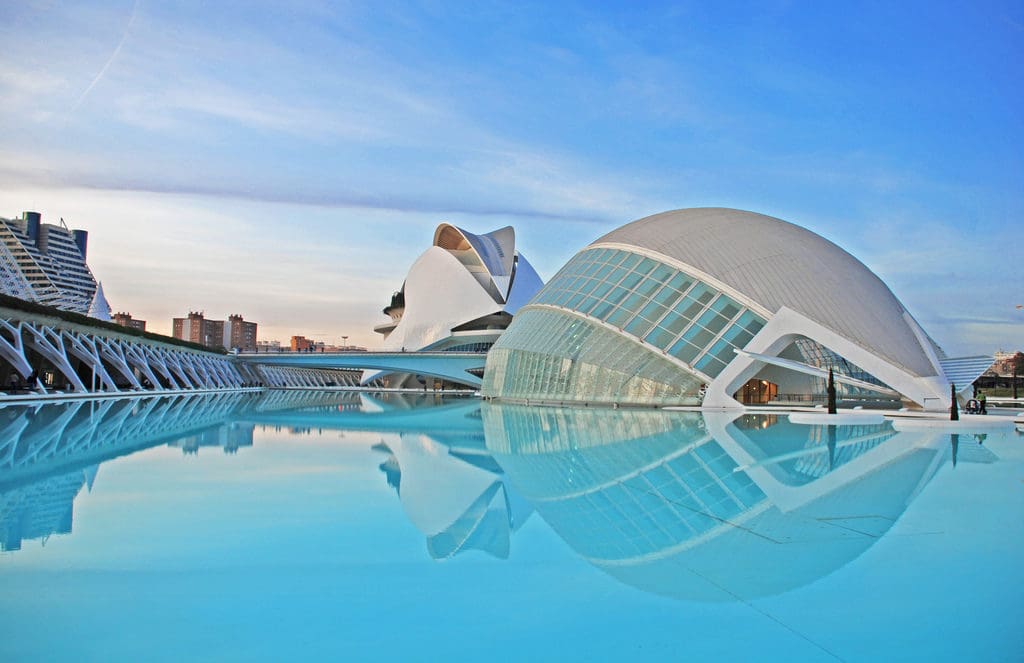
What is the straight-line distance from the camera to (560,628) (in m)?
4.23

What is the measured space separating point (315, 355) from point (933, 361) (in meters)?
51.9

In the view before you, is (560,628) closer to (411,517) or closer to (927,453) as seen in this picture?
(411,517)

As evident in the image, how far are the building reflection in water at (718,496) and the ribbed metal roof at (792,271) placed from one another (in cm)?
779

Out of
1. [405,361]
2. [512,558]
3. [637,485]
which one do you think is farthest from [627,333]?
[405,361]

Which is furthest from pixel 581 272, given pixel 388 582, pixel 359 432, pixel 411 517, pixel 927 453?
pixel 388 582

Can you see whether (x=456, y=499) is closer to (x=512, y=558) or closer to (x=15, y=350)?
(x=512, y=558)

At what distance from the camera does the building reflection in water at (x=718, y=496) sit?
5526 millimetres

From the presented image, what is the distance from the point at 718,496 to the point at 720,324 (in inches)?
703

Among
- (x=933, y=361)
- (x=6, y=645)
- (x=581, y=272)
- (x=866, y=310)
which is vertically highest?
(x=581, y=272)

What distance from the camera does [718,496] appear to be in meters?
8.48

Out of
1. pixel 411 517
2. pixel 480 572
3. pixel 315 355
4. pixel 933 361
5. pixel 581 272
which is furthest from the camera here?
pixel 315 355

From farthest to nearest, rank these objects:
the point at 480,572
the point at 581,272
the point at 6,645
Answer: the point at 581,272 < the point at 480,572 < the point at 6,645

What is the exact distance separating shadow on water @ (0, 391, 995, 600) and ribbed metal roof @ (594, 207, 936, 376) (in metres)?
5.80

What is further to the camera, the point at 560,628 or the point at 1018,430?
the point at 1018,430
